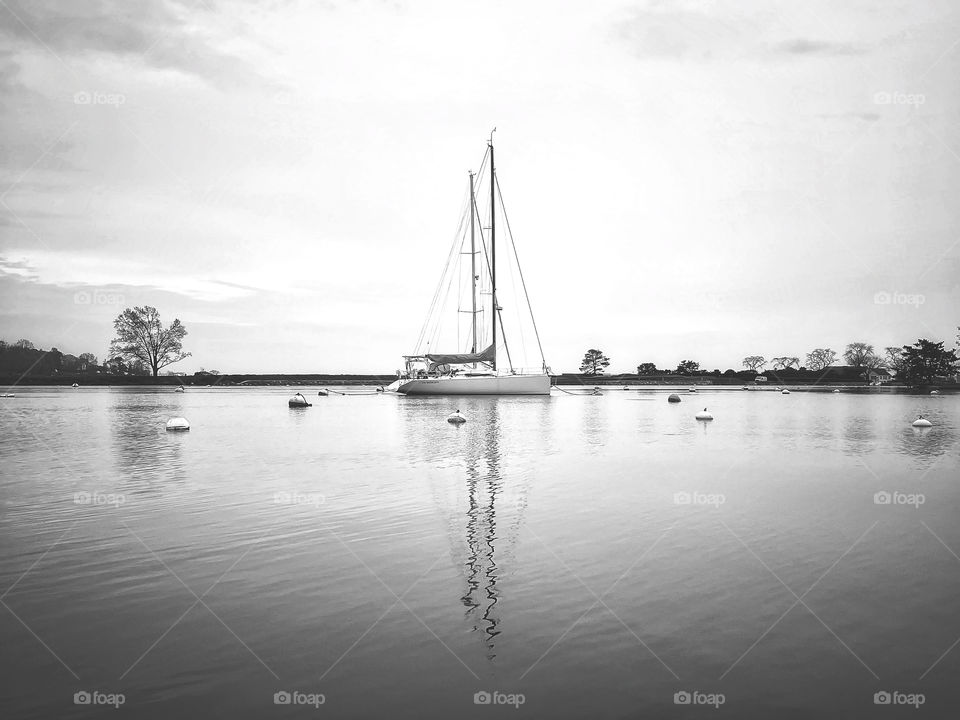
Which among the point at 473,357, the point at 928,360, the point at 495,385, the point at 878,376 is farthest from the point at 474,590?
the point at 878,376

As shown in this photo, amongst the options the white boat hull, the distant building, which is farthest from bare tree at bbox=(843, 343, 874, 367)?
the white boat hull

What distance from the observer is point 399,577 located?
9.25 meters

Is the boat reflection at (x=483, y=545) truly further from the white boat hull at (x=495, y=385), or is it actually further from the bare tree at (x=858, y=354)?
the bare tree at (x=858, y=354)

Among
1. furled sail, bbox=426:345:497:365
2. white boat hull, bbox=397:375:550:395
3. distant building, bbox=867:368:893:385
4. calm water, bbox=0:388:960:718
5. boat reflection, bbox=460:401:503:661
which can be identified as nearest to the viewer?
calm water, bbox=0:388:960:718

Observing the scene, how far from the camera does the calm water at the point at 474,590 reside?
19.8 ft

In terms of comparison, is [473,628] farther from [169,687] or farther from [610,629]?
[169,687]

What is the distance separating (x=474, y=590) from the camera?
868 cm

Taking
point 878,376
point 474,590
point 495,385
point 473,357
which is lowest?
point 474,590

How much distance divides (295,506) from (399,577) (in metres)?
5.74

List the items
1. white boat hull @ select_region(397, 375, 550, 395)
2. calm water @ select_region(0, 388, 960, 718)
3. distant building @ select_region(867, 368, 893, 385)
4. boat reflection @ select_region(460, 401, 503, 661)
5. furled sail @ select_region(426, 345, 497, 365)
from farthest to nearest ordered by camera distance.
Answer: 1. distant building @ select_region(867, 368, 893, 385)
2. white boat hull @ select_region(397, 375, 550, 395)
3. furled sail @ select_region(426, 345, 497, 365)
4. boat reflection @ select_region(460, 401, 503, 661)
5. calm water @ select_region(0, 388, 960, 718)

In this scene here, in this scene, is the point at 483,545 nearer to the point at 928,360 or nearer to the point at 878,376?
the point at 928,360

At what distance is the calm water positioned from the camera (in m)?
6.04

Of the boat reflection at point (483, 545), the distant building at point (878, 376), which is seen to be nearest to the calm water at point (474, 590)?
the boat reflection at point (483, 545)

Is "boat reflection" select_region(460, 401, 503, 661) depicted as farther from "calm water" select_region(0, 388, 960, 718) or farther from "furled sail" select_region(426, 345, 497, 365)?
"furled sail" select_region(426, 345, 497, 365)
